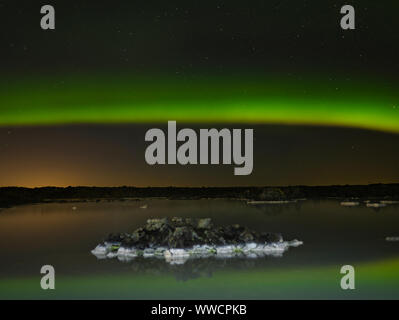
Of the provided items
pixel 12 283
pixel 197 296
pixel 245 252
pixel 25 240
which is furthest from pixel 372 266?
pixel 25 240

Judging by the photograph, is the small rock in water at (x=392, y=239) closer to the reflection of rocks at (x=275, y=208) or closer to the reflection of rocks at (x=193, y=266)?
the reflection of rocks at (x=193, y=266)

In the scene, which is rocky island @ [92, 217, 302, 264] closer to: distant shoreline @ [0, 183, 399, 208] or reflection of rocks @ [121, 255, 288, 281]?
reflection of rocks @ [121, 255, 288, 281]

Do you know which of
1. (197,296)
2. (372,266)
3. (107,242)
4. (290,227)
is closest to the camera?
(197,296)

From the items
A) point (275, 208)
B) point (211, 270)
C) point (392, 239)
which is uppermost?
point (275, 208)

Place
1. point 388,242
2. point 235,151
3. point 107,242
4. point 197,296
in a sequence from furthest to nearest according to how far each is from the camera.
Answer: point 235,151
point 388,242
point 107,242
point 197,296

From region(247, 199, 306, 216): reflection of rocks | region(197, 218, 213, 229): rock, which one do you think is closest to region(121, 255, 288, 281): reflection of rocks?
region(197, 218, 213, 229): rock

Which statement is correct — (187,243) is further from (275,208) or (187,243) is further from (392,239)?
(275,208)

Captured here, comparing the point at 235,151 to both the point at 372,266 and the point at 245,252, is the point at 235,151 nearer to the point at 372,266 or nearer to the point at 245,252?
the point at 245,252

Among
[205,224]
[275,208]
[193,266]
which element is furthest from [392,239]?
[275,208]

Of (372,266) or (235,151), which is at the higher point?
(235,151)

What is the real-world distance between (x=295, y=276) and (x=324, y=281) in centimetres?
42

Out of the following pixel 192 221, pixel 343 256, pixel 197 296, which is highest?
pixel 192 221

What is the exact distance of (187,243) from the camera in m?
10.9

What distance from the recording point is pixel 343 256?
35.2 feet
